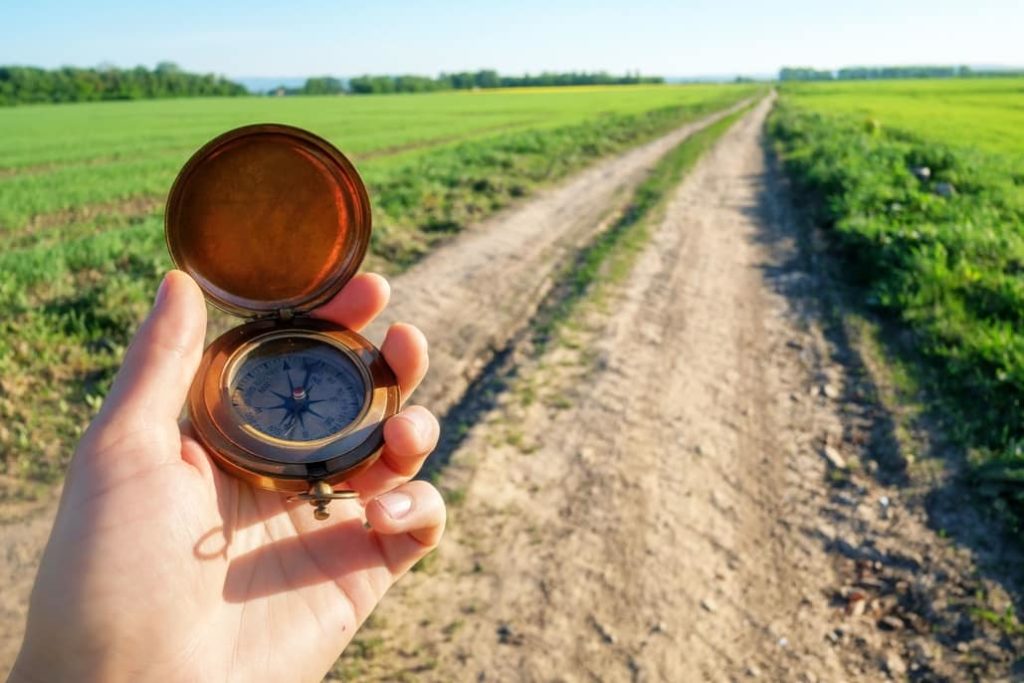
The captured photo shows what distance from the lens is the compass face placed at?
2420 mm

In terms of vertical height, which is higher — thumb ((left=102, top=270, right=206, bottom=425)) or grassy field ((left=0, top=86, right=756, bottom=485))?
thumb ((left=102, top=270, right=206, bottom=425))

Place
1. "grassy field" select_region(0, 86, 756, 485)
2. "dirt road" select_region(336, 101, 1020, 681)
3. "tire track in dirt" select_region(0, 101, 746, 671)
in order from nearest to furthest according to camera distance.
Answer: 1. "dirt road" select_region(336, 101, 1020, 681)
2. "tire track in dirt" select_region(0, 101, 746, 671)
3. "grassy field" select_region(0, 86, 756, 485)

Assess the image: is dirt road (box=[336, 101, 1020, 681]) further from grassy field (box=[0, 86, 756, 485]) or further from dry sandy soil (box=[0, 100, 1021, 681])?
grassy field (box=[0, 86, 756, 485])

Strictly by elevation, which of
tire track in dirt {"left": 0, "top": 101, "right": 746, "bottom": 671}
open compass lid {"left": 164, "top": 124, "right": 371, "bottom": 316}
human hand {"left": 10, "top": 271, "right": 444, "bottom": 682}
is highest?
open compass lid {"left": 164, "top": 124, "right": 371, "bottom": 316}

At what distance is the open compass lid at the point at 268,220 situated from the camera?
2555 millimetres

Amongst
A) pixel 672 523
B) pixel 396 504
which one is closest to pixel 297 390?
pixel 396 504

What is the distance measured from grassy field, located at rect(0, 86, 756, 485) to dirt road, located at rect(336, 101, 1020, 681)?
3.36 m

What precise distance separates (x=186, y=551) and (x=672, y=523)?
138 inches

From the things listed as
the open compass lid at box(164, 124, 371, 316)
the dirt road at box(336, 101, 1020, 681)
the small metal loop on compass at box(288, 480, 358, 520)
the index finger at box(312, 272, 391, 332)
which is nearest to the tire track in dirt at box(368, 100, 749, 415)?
the dirt road at box(336, 101, 1020, 681)

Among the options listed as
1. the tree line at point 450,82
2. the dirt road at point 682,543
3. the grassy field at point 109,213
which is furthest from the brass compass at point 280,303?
the tree line at point 450,82

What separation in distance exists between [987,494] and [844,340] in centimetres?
303

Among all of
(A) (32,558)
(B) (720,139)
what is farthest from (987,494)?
(B) (720,139)

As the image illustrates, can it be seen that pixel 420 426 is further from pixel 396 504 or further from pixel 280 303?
pixel 280 303

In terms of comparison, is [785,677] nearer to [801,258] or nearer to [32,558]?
[32,558]
